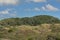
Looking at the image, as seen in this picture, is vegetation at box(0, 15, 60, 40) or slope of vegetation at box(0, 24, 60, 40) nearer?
slope of vegetation at box(0, 24, 60, 40)

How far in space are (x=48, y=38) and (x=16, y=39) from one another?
5.72 m

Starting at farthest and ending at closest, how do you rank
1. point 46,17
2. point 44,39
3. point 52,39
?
point 46,17, point 44,39, point 52,39

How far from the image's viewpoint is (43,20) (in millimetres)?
166375

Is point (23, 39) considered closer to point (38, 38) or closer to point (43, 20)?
point (38, 38)

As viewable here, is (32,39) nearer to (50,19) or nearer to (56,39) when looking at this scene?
(56,39)

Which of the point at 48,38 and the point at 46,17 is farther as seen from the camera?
the point at 46,17

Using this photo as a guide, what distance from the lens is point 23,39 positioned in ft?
144

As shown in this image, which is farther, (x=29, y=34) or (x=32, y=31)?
(x=32, y=31)

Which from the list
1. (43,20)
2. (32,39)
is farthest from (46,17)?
(32,39)

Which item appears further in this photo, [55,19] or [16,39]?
[55,19]

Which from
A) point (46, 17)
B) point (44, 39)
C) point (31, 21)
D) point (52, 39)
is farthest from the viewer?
point (46, 17)

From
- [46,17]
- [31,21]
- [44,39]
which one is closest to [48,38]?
[44,39]

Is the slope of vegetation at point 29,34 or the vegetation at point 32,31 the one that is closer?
the slope of vegetation at point 29,34

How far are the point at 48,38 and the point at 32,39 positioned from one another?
134 inches
